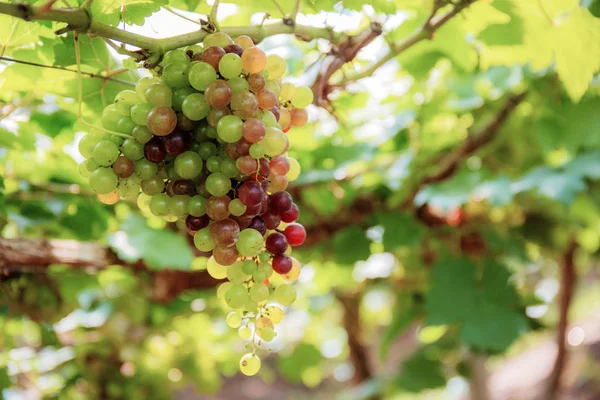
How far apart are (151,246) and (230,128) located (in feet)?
2.12

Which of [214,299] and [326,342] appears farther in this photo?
[326,342]

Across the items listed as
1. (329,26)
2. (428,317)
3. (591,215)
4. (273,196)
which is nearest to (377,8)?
(329,26)

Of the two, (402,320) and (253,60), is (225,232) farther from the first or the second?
(402,320)

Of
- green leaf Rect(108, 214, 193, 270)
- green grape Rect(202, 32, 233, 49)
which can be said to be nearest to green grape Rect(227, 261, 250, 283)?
green grape Rect(202, 32, 233, 49)

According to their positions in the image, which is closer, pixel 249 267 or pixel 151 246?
pixel 249 267

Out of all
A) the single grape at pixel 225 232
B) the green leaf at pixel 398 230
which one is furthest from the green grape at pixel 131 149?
the green leaf at pixel 398 230

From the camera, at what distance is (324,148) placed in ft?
4.21

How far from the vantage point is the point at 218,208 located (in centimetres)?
49

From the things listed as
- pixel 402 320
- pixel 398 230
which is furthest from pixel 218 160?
pixel 402 320

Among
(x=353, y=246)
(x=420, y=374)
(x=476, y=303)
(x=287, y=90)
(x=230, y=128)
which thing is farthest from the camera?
(x=420, y=374)

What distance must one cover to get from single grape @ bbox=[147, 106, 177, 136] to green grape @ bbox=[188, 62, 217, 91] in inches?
1.4

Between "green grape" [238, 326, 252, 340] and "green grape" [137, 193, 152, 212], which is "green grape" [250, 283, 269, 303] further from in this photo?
"green grape" [137, 193, 152, 212]

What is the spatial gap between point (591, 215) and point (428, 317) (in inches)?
21.4

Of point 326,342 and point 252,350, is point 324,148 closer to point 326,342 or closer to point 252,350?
point 252,350
